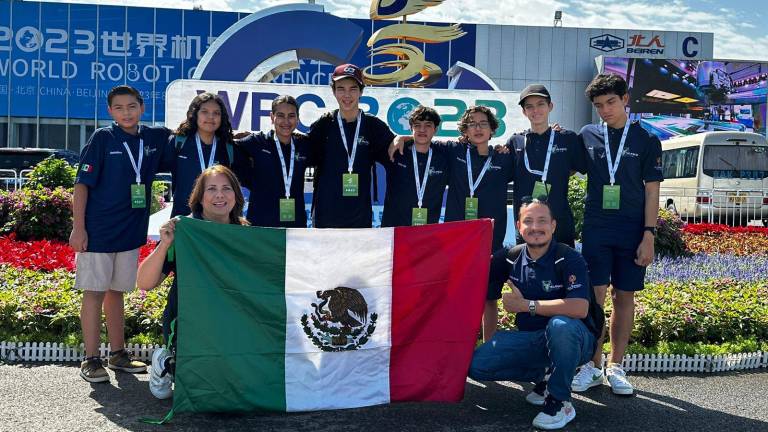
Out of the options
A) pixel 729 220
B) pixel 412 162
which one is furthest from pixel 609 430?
pixel 729 220

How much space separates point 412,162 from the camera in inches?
201

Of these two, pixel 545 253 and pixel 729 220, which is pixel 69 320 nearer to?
pixel 545 253

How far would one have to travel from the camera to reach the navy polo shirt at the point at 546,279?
400 cm

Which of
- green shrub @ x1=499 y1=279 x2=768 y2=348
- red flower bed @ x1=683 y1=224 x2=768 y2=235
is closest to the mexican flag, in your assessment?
green shrub @ x1=499 y1=279 x2=768 y2=348

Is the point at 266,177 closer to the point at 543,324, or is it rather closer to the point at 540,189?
the point at 540,189

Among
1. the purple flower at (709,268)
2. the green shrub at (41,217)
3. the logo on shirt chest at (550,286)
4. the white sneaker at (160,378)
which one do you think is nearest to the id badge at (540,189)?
the logo on shirt chest at (550,286)

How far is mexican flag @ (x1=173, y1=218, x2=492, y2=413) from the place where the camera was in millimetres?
3828

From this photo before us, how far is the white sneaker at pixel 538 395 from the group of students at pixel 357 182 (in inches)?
3.2

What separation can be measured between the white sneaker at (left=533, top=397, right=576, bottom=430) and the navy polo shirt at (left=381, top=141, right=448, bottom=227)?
1773 millimetres

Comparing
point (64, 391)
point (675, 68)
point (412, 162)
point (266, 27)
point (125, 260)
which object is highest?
point (675, 68)

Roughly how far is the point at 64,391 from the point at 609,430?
3362mm

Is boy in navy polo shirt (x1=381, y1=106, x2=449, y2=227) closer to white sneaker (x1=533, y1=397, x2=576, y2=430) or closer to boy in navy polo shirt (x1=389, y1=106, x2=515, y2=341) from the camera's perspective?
boy in navy polo shirt (x1=389, y1=106, x2=515, y2=341)

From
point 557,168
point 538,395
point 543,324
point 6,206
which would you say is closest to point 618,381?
point 538,395

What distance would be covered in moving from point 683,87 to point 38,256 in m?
37.6
